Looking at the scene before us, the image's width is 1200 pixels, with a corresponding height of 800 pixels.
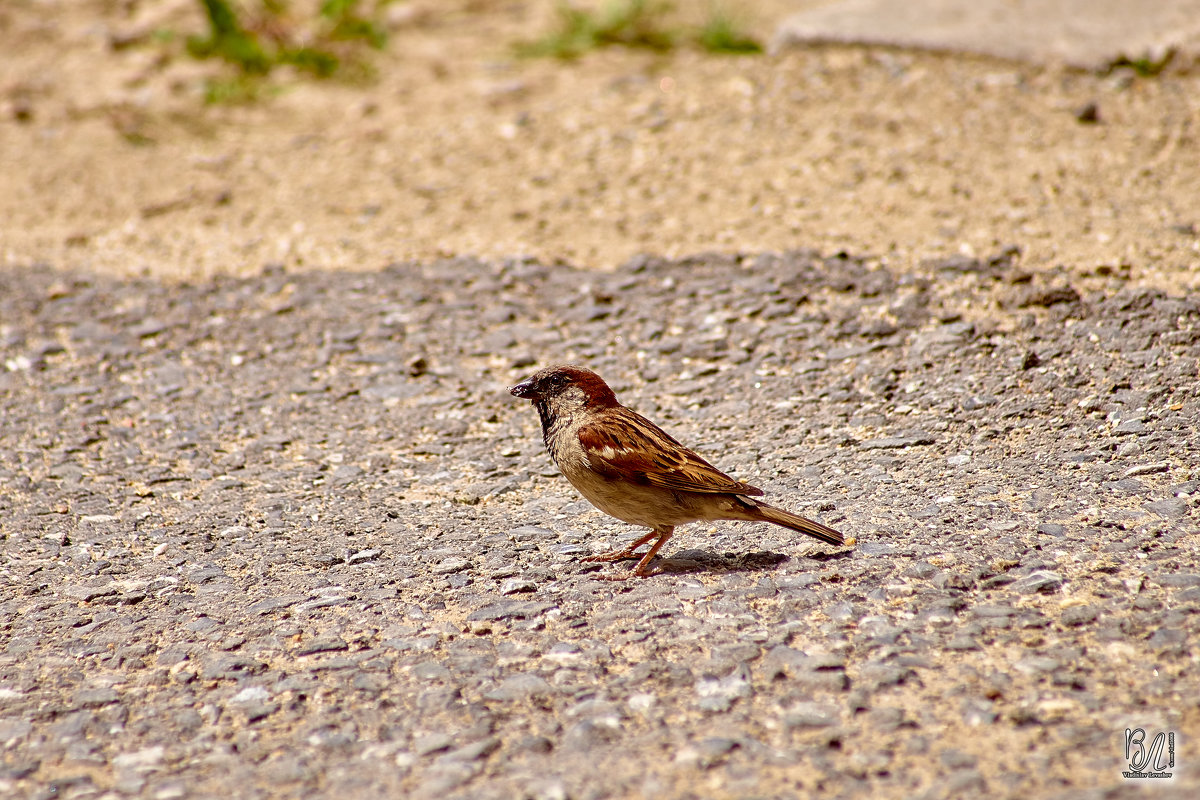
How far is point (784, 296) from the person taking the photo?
19.9ft

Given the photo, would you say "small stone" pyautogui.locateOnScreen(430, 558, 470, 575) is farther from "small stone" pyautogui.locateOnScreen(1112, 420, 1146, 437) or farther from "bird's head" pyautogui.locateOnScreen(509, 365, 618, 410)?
"small stone" pyautogui.locateOnScreen(1112, 420, 1146, 437)

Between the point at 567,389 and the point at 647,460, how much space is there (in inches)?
21.4

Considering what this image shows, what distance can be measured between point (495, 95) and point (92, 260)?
9.87ft

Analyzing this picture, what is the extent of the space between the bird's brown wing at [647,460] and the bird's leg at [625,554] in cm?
33

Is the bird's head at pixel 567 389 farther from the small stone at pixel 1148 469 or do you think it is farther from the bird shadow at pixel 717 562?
the small stone at pixel 1148 469

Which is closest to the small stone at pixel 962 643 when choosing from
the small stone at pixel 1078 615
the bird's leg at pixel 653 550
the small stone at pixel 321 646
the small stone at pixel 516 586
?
the small stone at pixel 1078 615

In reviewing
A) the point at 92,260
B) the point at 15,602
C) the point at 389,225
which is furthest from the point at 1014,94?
the point at 15,602

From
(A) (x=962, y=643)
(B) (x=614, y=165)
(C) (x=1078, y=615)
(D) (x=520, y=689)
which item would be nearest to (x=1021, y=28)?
(B) (x=614, y=165)

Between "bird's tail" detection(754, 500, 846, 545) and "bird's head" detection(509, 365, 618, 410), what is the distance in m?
0.78

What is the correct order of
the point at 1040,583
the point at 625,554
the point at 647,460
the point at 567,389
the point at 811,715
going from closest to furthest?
the point at 811,715 → the point at 1040,583 → the point at 647,460 → the point at 625,554 → the point at 567,389

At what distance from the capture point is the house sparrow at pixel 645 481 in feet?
12.9

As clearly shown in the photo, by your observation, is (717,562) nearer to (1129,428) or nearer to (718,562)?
(718,562)

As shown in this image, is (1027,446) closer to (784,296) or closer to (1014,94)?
(784,296)

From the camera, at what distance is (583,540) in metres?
4.45
